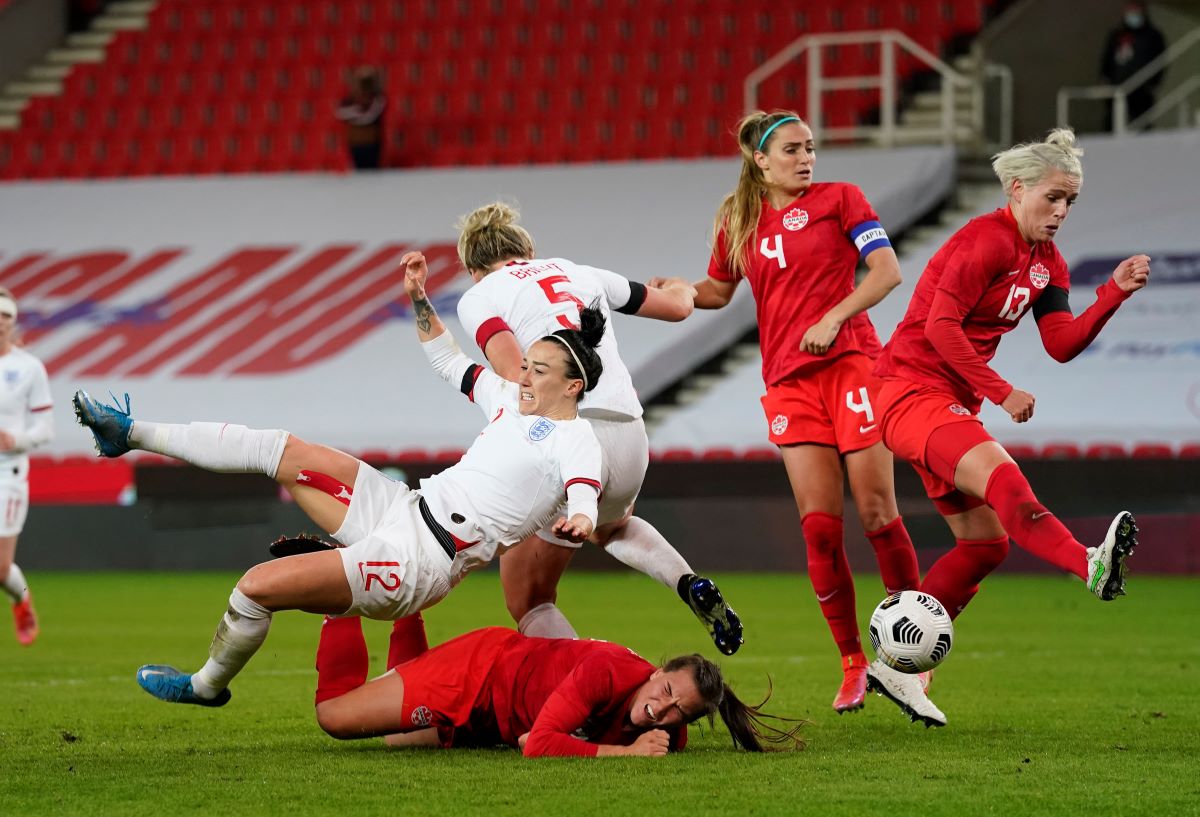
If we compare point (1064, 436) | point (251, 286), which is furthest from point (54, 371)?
point (1064, 436)

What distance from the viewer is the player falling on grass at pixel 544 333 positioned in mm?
6352

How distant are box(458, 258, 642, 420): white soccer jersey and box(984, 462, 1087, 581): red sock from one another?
136cm

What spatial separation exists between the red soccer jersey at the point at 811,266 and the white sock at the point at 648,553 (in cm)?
83

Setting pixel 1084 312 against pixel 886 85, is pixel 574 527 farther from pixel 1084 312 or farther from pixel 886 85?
pixel 886 85

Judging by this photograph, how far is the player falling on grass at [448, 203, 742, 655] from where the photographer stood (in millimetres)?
6352

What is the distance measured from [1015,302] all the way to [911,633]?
1.27 meters

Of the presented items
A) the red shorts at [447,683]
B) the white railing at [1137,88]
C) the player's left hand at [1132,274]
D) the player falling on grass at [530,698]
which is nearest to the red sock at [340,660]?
the player falling on grass at [530,698]

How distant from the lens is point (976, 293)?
6.06 meters

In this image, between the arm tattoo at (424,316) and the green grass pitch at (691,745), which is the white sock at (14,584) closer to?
the green grass pitch at (691,745)

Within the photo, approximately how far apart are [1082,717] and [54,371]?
14440 millimetres

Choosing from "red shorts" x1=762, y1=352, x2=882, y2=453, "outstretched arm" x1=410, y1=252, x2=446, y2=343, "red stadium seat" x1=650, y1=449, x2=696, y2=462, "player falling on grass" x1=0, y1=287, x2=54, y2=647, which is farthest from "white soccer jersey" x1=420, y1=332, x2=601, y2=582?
"red stadium seat" x1=650, y1=449, x2=696, y2=462

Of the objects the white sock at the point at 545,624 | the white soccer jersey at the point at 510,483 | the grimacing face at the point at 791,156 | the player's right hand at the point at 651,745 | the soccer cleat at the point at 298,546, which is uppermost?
the grimacing face at the point at 791,156

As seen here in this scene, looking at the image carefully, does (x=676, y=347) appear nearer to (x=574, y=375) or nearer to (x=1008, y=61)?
(x=1008, y=61)

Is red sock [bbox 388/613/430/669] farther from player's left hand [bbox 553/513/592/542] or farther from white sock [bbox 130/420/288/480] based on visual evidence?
player's left hand [bbox 553/513/592/542]
